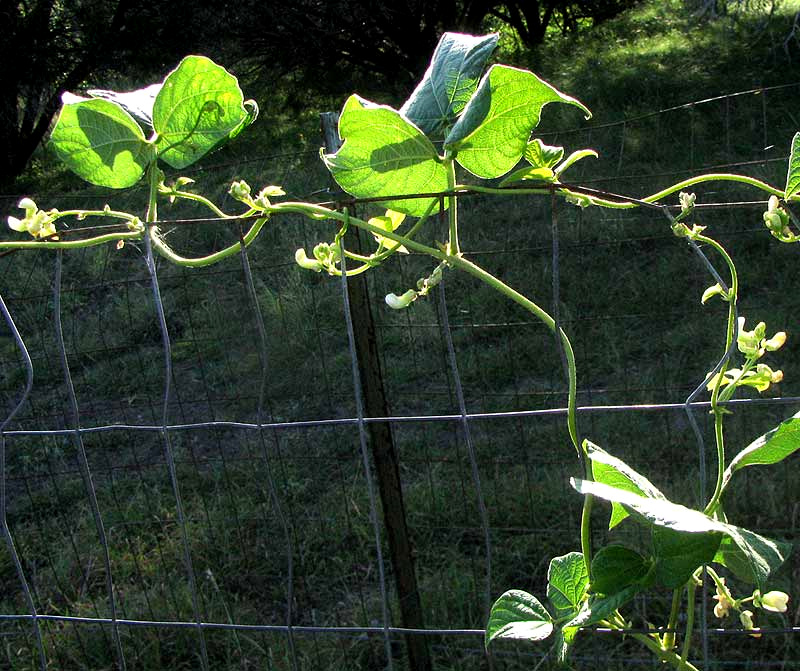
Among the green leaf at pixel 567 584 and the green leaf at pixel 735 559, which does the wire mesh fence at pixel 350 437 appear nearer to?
the green leaf at pixel 567 584

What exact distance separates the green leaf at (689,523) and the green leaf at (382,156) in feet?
0.94

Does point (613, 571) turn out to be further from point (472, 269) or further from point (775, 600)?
point (472, 269)

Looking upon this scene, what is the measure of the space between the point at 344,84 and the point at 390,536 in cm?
497

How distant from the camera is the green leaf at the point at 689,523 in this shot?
1.77 ft

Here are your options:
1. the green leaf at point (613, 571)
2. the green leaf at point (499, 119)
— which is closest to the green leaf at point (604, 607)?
the green leaf at point (613, 571)

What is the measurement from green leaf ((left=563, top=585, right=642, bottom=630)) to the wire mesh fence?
0.76ft

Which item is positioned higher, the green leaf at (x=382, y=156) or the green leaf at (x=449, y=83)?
the green leaf at (x=449, y=83)

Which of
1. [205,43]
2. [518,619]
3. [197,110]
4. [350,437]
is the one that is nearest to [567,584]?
[518,619]

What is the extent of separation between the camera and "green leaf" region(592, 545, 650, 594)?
0.66 m

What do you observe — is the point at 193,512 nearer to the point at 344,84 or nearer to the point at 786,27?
the point at 344,84

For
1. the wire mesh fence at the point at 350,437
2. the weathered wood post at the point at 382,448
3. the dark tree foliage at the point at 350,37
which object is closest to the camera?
the weathered wood post at the point at 382,448

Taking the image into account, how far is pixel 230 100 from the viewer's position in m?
0.73

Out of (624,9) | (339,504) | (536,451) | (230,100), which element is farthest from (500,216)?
(624,9)

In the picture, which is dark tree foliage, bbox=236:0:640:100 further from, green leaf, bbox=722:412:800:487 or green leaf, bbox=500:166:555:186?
green leaf, bbox=722:412:800:487
